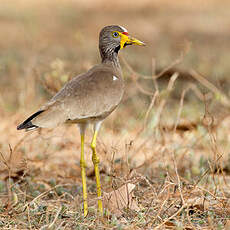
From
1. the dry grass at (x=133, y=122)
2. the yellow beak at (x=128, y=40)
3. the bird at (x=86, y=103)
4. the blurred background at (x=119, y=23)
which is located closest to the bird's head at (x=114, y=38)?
the yellow beak at (x=128, y=40)

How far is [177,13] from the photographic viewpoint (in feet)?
45.8

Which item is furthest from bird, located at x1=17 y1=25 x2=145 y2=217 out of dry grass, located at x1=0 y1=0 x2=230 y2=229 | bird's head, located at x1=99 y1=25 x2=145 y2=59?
dry grass, located at x1=0 y1=0 x2=230 y2=229

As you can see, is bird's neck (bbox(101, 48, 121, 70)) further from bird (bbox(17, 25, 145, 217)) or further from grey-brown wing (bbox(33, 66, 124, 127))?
grey-brown wing (bbox(33, 66, 124, 127))

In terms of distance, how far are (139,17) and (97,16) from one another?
3.64 feet

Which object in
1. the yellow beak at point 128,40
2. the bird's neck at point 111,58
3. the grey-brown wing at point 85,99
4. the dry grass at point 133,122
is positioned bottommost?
the dry grass at point 133,122

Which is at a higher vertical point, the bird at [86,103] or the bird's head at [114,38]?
the bird's head at [114,38]

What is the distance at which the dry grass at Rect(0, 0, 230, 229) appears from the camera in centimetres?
338

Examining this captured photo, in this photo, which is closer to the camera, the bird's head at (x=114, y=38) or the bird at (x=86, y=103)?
the bird at (x=86, y=103)

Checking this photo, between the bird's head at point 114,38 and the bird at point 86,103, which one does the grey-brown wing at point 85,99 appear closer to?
the bird at point 86,103

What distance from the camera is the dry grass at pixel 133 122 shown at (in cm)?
338

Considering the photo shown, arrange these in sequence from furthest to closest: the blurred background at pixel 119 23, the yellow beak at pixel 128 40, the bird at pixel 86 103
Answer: the blurred background at pixel 119 23 < the yellow beak at pixel 128 40 < the bird at pixel 86 103

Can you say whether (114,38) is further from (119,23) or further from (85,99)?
(119,23)

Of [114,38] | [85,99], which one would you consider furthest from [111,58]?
[85,99]

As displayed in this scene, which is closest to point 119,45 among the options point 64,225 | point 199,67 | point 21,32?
point 64,225
